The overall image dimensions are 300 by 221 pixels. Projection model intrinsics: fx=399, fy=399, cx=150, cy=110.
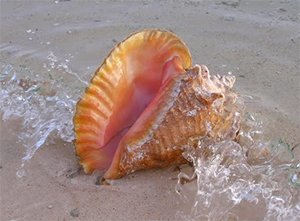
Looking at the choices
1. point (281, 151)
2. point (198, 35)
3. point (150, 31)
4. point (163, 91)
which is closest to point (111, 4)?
point (198, 35)

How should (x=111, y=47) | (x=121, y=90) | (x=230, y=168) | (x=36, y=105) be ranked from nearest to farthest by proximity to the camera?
(x=230, y=168) < (x=121, y=90) < (x=36, y=105) < (x=111, y=47)

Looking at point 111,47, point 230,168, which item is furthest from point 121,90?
point 111,47

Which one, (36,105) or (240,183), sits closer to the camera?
(240,183)

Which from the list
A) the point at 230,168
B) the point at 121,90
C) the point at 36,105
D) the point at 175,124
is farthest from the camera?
the point at 36,105

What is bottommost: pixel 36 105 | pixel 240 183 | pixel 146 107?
pixel 36 105

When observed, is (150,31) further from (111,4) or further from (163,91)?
(111,4)

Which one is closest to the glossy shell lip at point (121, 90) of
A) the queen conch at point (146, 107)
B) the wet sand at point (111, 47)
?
the queen conch at point (146, 107)

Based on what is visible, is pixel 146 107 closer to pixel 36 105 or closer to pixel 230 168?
pixel 230 168
